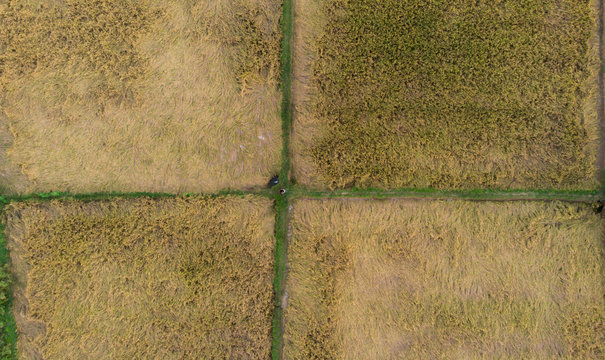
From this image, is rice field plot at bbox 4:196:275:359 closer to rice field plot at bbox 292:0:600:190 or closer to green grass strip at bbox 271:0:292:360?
green grass strip at bbox 271:0:292:360

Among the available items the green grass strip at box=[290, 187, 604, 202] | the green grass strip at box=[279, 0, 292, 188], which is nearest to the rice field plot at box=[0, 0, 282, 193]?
the green grass strip at box=[279, 0, 292, 188]

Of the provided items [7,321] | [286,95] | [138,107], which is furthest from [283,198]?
[7,321]

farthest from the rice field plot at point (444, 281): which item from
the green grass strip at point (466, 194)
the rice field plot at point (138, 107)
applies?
the rice field plot at point (138, 107)

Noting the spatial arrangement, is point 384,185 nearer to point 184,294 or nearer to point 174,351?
point 184,294

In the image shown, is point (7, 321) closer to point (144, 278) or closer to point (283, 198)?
point (144, 278)

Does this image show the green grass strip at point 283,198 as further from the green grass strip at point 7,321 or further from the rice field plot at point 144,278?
the green grass strip at point 7,321

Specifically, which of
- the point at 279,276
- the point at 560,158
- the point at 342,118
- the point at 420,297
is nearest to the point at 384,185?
the point at 342,118

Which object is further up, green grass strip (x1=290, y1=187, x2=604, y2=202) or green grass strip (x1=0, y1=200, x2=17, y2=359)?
green grass strip (x1=290, y1=187, x2=604, y2=202)
